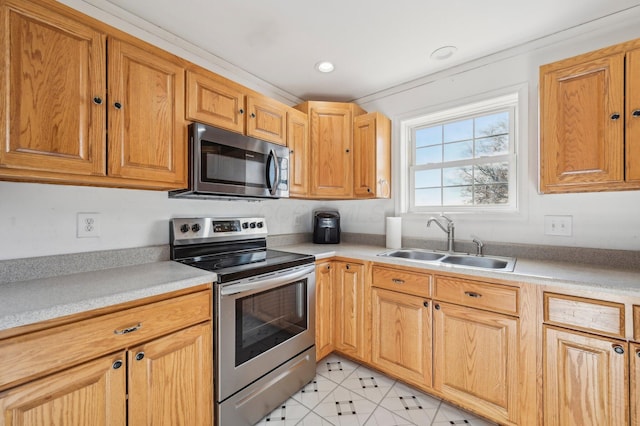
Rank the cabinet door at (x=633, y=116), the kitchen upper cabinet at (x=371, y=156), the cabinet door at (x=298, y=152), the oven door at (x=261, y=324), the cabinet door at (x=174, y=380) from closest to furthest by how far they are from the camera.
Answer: the cabinet door at (x=174, y=380), the cabinet door at (x=633, y=116), the oven door at (x=261, y=324), the cabinet door at (x=298, y=152), the kitchen upper cabinet at (x=371, y=156)

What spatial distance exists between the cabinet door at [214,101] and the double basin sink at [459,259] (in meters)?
1.46

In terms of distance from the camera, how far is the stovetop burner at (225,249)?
155 centimetres

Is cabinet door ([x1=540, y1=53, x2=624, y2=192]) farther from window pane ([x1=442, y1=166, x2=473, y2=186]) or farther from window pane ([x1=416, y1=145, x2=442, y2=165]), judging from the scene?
window pane ([x1=416, y1=145, x2=442, y2=165])

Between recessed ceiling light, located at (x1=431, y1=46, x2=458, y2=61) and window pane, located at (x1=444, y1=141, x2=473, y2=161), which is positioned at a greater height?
recessed ceiling light, located at (x1=431, y1=46, x2=458, y2=61)

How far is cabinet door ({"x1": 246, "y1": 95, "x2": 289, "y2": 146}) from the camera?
1.89 meters

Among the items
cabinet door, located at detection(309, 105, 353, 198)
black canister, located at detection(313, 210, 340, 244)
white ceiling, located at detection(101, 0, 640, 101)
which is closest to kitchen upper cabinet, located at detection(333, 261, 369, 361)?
black canister, located at detection(313, 210, 340, 244)

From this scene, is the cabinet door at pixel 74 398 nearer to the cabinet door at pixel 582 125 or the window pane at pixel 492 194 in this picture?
the cabinet door at pixel 582 125

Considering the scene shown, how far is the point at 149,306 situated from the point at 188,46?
1735mm

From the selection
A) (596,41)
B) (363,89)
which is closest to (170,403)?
(363,89)

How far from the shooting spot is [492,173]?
2133 millimetres

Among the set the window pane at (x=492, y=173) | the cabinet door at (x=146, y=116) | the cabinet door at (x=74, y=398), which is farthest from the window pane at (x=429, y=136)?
the cabinet door at (x=74, y=398)

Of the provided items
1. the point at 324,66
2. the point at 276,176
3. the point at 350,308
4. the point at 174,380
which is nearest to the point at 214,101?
the point at 276,176

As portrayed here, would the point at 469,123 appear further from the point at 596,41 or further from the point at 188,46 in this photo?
the point at 188,46

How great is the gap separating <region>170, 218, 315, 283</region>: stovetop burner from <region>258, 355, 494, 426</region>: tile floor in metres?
0.88
